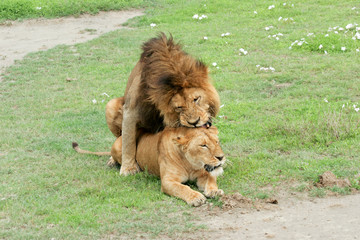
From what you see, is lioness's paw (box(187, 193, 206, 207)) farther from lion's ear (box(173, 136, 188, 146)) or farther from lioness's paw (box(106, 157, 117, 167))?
lioness's paw (box(106, 157, 117, 167))

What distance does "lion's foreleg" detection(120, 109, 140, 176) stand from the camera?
5562 millimetres

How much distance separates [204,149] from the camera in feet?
15.4

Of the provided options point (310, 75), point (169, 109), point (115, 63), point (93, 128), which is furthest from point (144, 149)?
point (115, 63)

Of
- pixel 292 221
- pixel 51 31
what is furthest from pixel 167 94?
pixel 51 31

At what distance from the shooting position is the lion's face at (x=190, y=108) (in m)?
4.52

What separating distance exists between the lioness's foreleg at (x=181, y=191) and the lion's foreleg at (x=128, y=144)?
74cm

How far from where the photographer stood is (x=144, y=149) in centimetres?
556

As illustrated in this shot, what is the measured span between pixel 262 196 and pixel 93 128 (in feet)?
11.1

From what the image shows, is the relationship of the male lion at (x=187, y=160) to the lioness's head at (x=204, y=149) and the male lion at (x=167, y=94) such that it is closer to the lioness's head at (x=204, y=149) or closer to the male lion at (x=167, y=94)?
the lioness's head at (x=204, y=149)

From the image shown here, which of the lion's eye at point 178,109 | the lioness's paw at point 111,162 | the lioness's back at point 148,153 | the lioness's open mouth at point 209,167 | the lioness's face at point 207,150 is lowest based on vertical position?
the lioness's paw at point 111,162

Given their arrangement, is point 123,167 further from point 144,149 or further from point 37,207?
point 37,207

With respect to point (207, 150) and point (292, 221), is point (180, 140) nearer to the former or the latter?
point (207, 150)

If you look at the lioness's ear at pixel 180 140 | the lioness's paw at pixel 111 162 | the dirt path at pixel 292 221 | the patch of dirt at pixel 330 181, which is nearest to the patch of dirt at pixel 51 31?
the lioness's paw at pixel 111 162

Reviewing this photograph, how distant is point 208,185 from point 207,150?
1.03 feet
